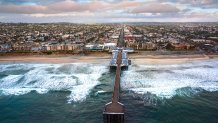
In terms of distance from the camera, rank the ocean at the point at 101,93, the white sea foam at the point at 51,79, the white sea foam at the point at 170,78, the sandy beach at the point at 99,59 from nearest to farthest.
A: the ocean at the point at 101,93 → the white sea foam at the point at 170,78 → the white sea foam at the point at 51,79 → the sandy beach at the point at 99,59

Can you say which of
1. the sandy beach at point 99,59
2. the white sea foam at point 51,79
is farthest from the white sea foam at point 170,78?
the white sea foam at point 51,79

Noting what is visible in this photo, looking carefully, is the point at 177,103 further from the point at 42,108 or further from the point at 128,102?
the point at 42,108

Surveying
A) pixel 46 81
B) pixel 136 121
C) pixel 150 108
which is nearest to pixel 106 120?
pixel 136 121

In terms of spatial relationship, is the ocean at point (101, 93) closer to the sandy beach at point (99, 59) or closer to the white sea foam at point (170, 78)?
the white sea foam at point (170, 78)

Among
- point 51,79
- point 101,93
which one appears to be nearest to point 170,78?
point 101,93

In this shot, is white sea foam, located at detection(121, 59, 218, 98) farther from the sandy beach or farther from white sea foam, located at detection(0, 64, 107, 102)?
white sea foam, located at detection(0, 64, 107, 102)

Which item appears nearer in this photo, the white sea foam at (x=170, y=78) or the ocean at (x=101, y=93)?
the ocean at (x=101, y=93)

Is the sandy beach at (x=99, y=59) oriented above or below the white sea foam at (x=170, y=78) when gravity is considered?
above
